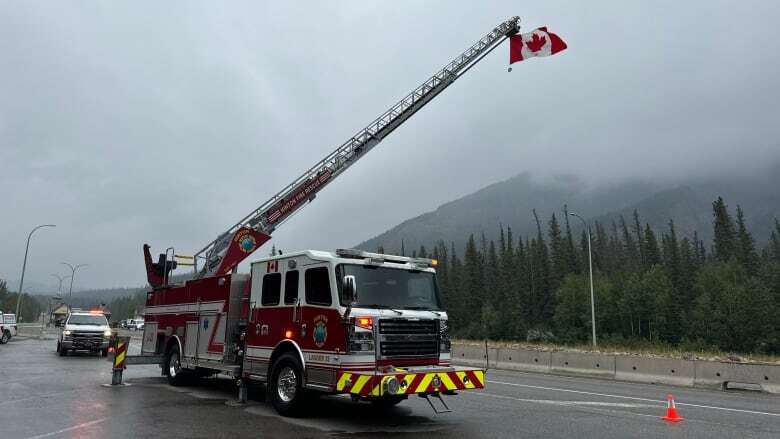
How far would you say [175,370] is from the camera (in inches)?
530

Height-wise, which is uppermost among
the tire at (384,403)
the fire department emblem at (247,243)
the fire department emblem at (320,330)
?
the fire department emblem at (247,243)

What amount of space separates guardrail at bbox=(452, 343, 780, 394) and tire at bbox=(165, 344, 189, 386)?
43.5 feet

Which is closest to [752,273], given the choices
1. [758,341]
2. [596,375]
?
[758,341]

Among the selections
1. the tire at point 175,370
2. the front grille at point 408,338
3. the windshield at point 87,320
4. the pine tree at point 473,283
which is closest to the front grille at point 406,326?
the front grille at point 408,338

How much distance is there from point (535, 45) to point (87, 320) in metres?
22.2

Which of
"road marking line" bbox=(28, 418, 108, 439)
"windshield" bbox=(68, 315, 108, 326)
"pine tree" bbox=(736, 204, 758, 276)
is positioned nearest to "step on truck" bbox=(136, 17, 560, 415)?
"road marking line" bbox=(28, 418, 108, 439)

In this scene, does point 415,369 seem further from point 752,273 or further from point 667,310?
point 752,273

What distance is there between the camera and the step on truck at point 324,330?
834 centimetres

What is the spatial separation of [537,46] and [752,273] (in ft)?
354

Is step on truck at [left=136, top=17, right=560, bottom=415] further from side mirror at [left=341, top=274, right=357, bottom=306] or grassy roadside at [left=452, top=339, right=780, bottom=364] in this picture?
grassy roadside at [left=452, top=339, right=780, bottom=364]

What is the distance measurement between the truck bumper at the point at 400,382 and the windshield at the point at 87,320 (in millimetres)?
20439

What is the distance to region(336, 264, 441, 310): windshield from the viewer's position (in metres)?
8.91

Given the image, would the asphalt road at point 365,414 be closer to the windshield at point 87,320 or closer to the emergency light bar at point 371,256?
the emergency light bar at point 371,256

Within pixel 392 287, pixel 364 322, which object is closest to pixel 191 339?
pixel 392 287
